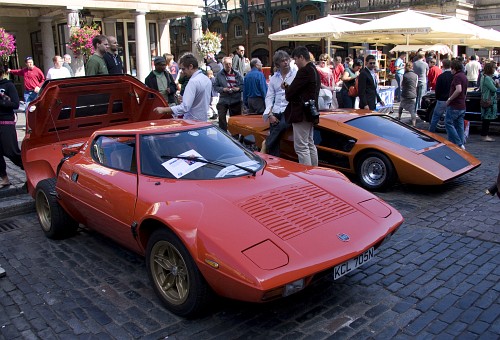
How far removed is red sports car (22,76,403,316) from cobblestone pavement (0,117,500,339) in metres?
0.30

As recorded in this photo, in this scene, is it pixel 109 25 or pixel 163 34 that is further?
pixel 163 34

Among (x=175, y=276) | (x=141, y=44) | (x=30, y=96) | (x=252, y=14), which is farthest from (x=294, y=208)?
(x=252, y=14)

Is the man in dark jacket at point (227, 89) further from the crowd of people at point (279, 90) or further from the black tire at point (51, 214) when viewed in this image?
the black tire at point (51, 214)

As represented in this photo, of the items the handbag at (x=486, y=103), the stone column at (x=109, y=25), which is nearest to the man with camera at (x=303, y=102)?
the handbag at (x=486, y=103)

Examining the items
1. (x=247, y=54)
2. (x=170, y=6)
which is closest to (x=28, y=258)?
(x=170, y=6)

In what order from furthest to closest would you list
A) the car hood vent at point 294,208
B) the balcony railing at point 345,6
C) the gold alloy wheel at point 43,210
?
the balcony railing at point 345,6 → the gold alloy wheel at point 43,210 → the car hood vent at point 294,208

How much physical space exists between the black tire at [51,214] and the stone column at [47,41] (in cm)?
1434

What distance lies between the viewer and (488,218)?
18.1ft

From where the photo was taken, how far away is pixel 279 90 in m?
7.13

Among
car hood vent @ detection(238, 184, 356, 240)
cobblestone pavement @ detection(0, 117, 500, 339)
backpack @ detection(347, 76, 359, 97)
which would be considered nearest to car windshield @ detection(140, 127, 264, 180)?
car hood vent @ detection(238, 184, 356, 240)

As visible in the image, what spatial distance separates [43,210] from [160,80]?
14.3 feet

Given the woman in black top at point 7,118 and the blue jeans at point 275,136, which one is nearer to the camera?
the woman in black top at point 7,118

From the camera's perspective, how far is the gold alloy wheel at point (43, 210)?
5.23 meters

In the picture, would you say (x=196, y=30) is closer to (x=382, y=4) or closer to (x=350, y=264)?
(x=382, y=4)
